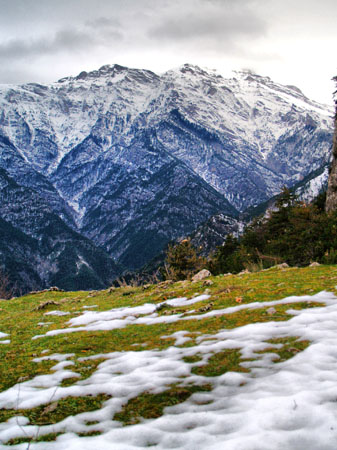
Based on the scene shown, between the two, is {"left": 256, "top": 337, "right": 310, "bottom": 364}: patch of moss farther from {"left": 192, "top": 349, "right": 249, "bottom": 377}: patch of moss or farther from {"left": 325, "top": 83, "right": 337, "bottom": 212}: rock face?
{"left": 325, "top": 83, "right": 337, "bottom": 212}: rock face

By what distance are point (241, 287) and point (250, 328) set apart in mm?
4413

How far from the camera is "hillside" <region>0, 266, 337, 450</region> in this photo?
3.78m

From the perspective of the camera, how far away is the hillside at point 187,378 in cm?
378

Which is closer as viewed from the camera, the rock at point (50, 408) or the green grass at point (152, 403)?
the green grass at point (152, 403)

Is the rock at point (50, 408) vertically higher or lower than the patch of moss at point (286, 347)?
higher

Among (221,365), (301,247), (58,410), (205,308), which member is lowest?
(301,247)

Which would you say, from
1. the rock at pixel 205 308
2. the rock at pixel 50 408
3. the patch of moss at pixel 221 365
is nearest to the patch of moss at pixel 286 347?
the patch of moss at pixel 221 365

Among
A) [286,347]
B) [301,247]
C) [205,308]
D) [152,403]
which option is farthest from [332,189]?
[152,403]

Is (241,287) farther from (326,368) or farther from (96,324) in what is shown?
(326,368)

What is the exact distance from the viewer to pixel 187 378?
534 cm

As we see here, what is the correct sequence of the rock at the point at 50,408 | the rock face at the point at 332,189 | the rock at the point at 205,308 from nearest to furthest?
the rock at the point at 50,408 → the rock at the point at 205,308 → the rock face at the point at 332,189

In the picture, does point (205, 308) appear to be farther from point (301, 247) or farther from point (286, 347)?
point (301, 247)

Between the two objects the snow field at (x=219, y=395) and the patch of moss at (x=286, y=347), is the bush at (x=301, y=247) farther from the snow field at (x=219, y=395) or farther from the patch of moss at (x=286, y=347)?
the snow field at (x=219, y=395)

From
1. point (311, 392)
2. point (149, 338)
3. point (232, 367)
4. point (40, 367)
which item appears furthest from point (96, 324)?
point (311, 392)
